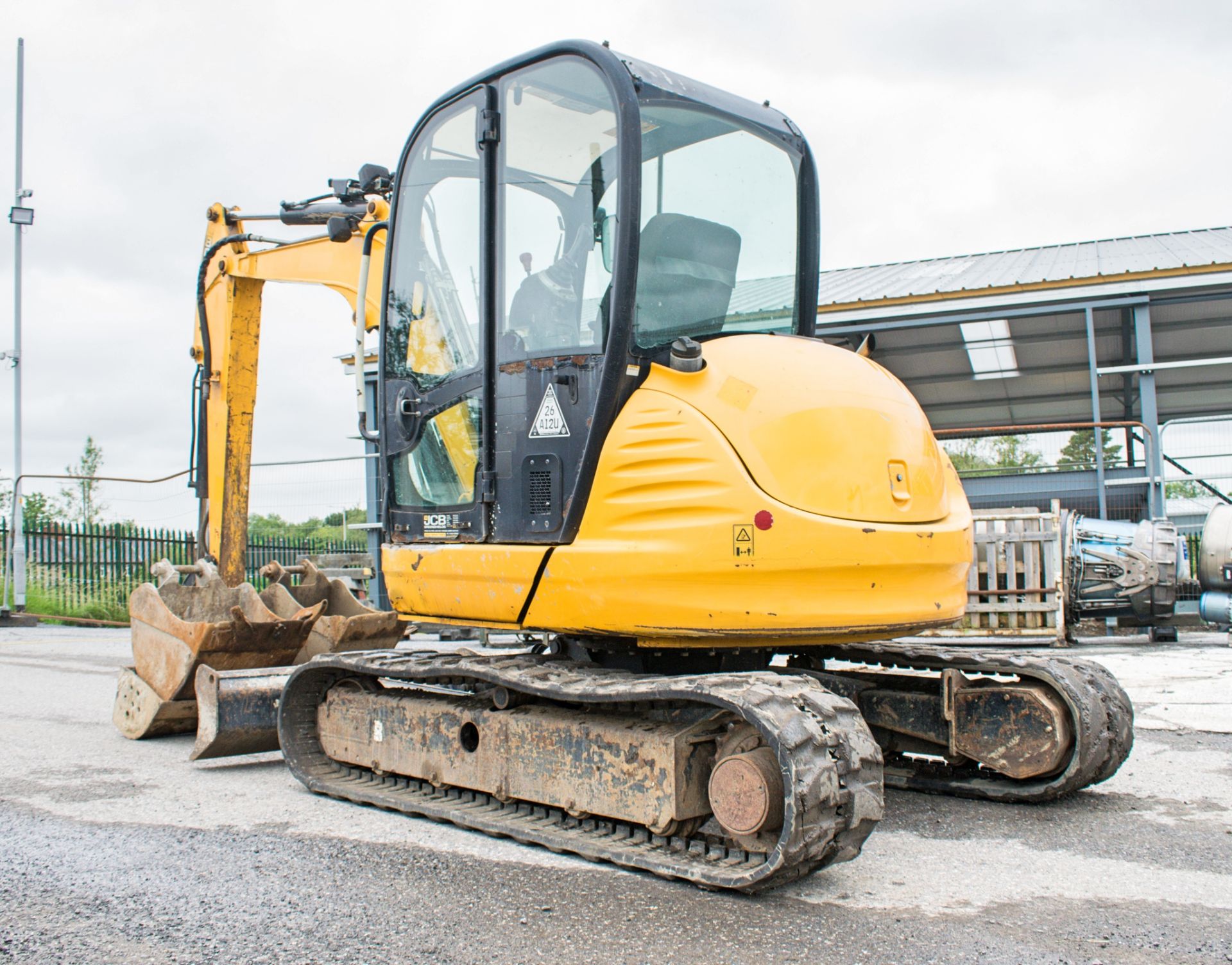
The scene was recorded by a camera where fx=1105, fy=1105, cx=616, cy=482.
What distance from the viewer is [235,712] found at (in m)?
5.85

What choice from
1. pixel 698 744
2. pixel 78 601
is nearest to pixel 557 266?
pixel 698 744

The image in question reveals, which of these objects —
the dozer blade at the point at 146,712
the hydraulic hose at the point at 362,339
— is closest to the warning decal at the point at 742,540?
the hydraulic hose at the point at 362,339

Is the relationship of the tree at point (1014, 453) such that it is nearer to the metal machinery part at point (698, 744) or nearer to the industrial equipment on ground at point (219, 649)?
the metal machinery part at point (698, 744)

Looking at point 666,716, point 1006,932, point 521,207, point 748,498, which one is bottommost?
point 1006,932

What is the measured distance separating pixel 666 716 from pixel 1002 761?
184cm

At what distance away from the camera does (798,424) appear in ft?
13.6

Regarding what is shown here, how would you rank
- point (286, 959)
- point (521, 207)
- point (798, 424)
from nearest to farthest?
point (286, 959), point (798, 424), point (521, 207)

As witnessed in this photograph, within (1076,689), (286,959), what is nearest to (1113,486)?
(1076,689)

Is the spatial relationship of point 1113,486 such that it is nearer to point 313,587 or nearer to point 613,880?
point 313,587

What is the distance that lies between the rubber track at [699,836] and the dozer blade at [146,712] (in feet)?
6.18

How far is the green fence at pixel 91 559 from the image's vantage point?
2064cm

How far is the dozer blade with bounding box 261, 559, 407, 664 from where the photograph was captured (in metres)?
6.68

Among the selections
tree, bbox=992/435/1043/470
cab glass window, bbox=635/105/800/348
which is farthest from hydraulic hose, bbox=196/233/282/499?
tree, bbox=992/435/1043/470

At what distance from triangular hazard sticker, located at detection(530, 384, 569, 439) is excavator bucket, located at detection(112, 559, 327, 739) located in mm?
2647
